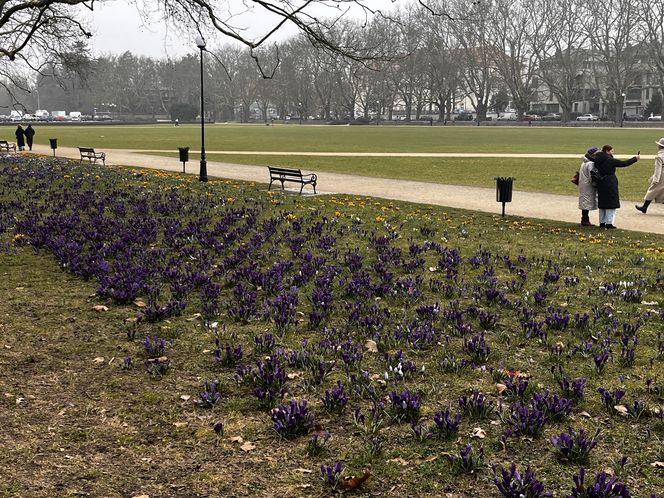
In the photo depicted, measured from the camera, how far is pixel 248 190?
55.6 feet

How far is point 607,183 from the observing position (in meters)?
12.1

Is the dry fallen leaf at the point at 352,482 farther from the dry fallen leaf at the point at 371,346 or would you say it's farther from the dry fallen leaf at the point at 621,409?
the dry fallen leaf at the point at 371,346

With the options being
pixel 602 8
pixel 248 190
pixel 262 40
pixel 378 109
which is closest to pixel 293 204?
pixel 248 190

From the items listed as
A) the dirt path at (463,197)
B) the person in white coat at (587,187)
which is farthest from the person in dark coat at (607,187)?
the dirt path at (463,197)

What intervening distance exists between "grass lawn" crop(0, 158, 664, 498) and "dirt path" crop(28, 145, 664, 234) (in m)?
4.00

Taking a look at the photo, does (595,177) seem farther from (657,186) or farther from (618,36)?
(618,36)

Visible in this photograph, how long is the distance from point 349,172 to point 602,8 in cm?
8204

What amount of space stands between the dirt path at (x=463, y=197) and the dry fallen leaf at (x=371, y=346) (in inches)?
345

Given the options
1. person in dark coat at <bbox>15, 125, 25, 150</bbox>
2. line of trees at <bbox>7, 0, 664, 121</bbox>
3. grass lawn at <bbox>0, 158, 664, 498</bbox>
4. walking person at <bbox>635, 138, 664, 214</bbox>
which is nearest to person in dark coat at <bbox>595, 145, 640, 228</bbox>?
walking person at <bbox>635, 138, 664, 214</bbox>

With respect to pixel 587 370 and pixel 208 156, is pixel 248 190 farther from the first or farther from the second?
pixel 208 156

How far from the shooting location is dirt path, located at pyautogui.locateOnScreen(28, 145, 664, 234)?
547 inches

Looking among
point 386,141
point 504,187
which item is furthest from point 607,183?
point 386,141

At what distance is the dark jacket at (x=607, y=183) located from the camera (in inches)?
479

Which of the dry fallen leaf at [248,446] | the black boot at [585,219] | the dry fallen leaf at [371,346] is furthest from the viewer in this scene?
the black boot at [585,219]
